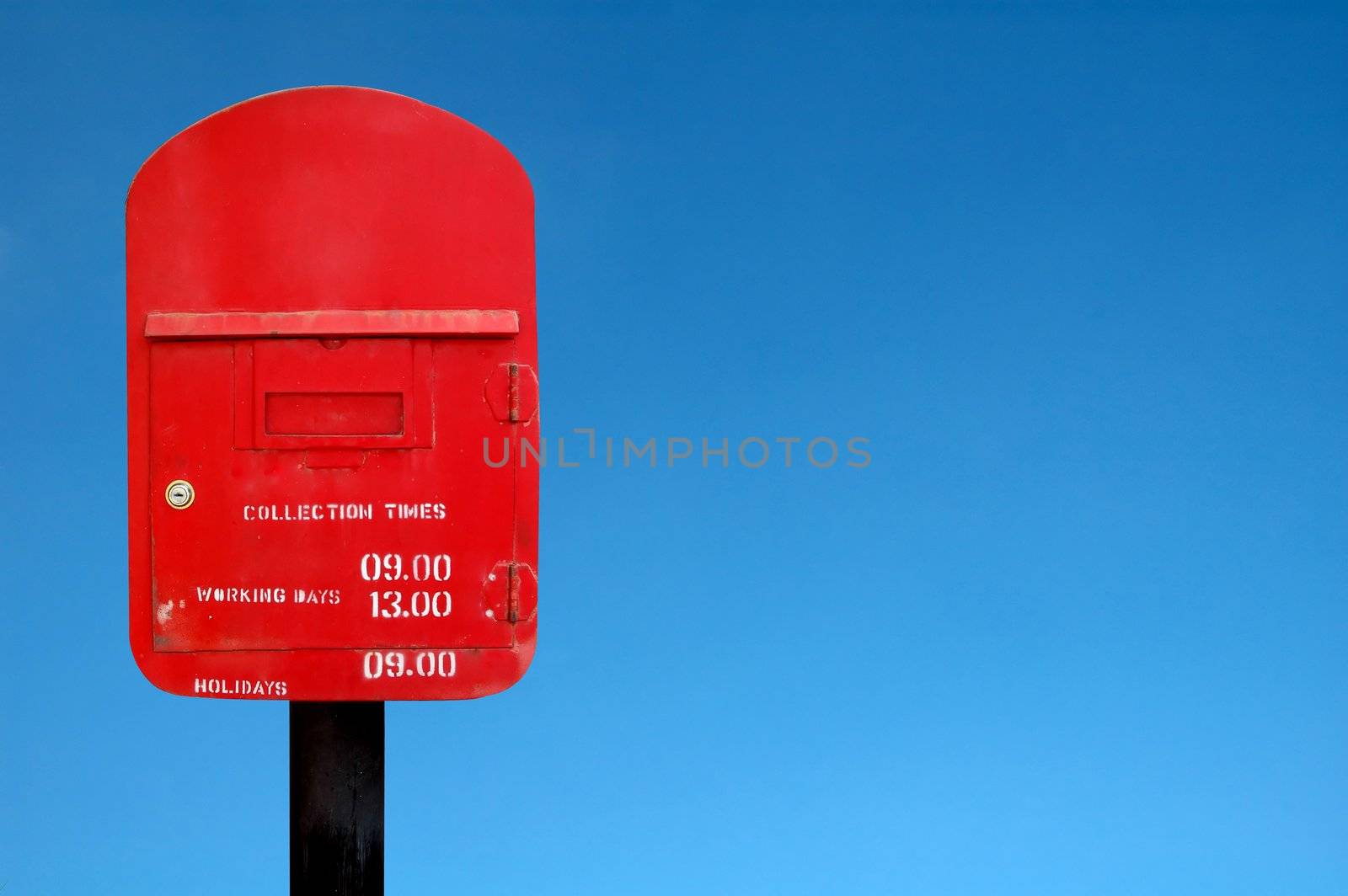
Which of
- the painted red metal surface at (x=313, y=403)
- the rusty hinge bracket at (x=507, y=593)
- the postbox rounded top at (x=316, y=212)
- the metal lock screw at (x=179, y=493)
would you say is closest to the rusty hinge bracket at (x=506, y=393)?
the painted red metal surface at (x=313, y=403)

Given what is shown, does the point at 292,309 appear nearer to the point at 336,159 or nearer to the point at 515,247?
the point at 336,159

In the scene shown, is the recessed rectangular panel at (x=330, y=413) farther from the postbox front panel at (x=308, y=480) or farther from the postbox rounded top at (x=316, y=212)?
the postbox rounded top at (x=316, y=212)

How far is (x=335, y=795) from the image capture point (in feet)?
6.40

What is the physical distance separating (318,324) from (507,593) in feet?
1.79

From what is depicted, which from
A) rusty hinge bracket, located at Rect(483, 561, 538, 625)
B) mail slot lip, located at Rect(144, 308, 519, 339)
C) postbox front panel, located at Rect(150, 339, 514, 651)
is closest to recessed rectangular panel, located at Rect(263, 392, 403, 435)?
postbox front panel, located at Rect(150, 339, 514, 651)

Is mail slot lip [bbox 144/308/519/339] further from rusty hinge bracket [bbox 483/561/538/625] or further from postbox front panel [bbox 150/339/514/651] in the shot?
rusty hinge bracket [bbox 483/561/538/625]

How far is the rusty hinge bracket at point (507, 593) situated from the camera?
73.0 inches

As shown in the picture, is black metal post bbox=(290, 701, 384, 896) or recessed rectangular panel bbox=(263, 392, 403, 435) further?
black metal post bbox=(290, 701, 384, 896)

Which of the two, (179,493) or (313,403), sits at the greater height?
(313,403)

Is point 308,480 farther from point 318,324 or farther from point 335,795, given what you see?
point 335,795

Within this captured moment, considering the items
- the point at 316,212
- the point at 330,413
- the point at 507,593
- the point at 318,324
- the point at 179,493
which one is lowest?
the point at 507,593

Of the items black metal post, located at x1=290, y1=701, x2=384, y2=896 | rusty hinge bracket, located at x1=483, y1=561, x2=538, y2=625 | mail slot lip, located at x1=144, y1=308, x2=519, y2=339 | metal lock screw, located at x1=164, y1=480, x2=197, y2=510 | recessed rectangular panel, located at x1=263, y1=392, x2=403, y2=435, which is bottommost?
black metal post, located at x1=290, y1=701, x2=384, y2=896

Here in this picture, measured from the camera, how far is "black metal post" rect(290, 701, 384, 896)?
1.95 m

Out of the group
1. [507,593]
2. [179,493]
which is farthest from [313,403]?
[507,593]
